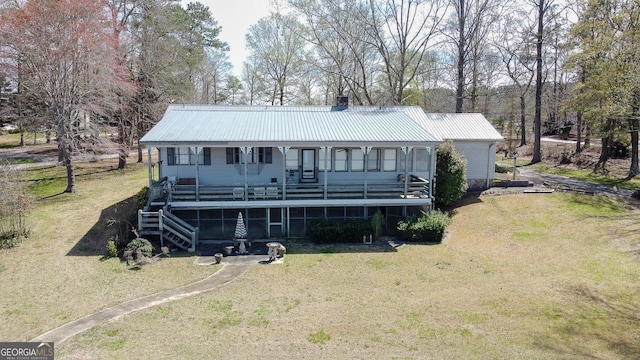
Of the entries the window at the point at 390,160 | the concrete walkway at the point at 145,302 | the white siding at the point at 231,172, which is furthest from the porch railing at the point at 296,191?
the concrete walkway at the point at 145,302

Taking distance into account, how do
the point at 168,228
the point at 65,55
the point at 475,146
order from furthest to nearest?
Result: the point at 475,146 < the point at 65,55 < the point at 168,228

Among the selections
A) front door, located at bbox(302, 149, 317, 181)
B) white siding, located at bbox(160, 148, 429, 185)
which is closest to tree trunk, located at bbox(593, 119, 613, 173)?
white siding, located at bbox(160, 148, 429, 185)

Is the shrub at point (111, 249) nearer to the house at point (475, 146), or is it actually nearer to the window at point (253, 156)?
the window at point (253, 156)

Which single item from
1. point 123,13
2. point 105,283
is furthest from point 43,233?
point 123,13

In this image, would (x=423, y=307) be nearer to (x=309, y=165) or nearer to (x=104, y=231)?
(x=309, y=165)

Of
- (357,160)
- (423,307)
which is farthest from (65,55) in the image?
(423,307)
